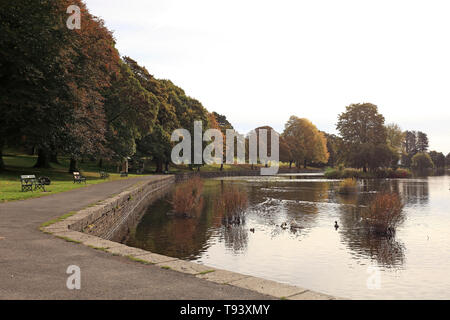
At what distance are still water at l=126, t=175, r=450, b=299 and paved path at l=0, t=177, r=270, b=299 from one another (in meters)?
4.07

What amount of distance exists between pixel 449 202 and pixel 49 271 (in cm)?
2801

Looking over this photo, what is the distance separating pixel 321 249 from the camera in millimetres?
13008

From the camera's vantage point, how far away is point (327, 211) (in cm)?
2216

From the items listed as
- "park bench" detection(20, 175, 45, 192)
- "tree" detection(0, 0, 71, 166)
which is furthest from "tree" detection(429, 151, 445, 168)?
"park bench" detection(20, 175, 45, 192)

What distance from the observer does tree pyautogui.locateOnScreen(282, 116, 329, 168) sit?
104 m

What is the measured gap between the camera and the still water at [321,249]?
9.55 m

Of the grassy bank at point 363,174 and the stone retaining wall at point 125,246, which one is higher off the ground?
the grassy bank at point 363,174

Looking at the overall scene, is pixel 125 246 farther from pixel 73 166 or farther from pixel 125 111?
pixel 125 111

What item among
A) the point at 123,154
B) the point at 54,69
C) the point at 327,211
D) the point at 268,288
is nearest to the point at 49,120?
the point at 54,69

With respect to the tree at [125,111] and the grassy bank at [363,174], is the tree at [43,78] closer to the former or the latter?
the tree at [125,111]

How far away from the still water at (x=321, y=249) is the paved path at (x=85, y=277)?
4068mm

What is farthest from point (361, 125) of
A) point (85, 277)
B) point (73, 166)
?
point (85, 277)

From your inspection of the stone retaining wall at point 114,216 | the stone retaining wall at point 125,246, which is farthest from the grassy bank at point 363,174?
the stone retaining wall at point 125,246
